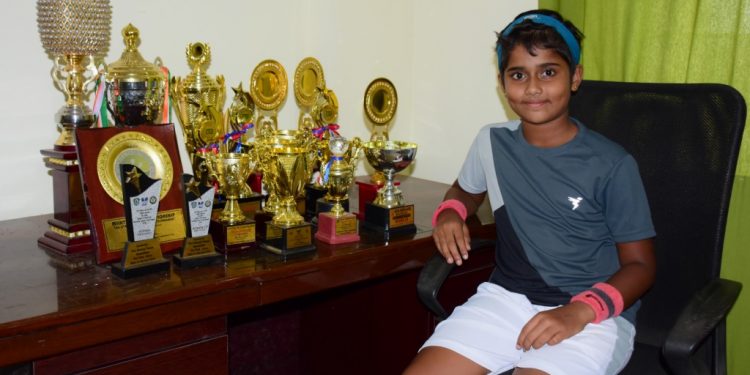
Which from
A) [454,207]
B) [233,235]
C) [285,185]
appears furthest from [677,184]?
[233,235]

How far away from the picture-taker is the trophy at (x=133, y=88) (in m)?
1.48

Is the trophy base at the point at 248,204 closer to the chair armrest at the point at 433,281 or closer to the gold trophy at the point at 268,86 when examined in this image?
the gold trophy at the point at 268,86

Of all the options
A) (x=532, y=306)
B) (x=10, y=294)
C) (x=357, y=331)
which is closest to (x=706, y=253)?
(x=532, y=306)

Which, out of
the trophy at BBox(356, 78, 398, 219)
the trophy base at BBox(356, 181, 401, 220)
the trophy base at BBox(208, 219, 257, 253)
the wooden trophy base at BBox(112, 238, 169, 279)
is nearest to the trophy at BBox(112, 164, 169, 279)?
the wooden trophy base at BBox(112, 238, 169, 279)

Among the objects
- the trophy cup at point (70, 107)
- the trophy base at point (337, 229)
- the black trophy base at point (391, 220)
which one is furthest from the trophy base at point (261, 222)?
the trophy cup at point (70, 107)

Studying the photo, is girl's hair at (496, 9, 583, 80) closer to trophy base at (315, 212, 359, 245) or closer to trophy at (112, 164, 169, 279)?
trophy base at (315, 212, 359, 245)

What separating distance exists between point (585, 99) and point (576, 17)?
458 millimetres

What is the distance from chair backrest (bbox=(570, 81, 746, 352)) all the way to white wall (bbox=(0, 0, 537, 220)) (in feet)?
2.52

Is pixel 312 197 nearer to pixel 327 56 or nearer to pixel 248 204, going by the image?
pixel 248 204

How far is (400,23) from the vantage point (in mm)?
2555

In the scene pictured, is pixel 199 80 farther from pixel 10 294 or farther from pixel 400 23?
pixel 400 23

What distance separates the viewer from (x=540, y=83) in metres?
1.46

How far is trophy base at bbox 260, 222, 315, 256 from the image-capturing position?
4.73ft

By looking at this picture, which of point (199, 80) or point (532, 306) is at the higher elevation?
point (199, 80)
